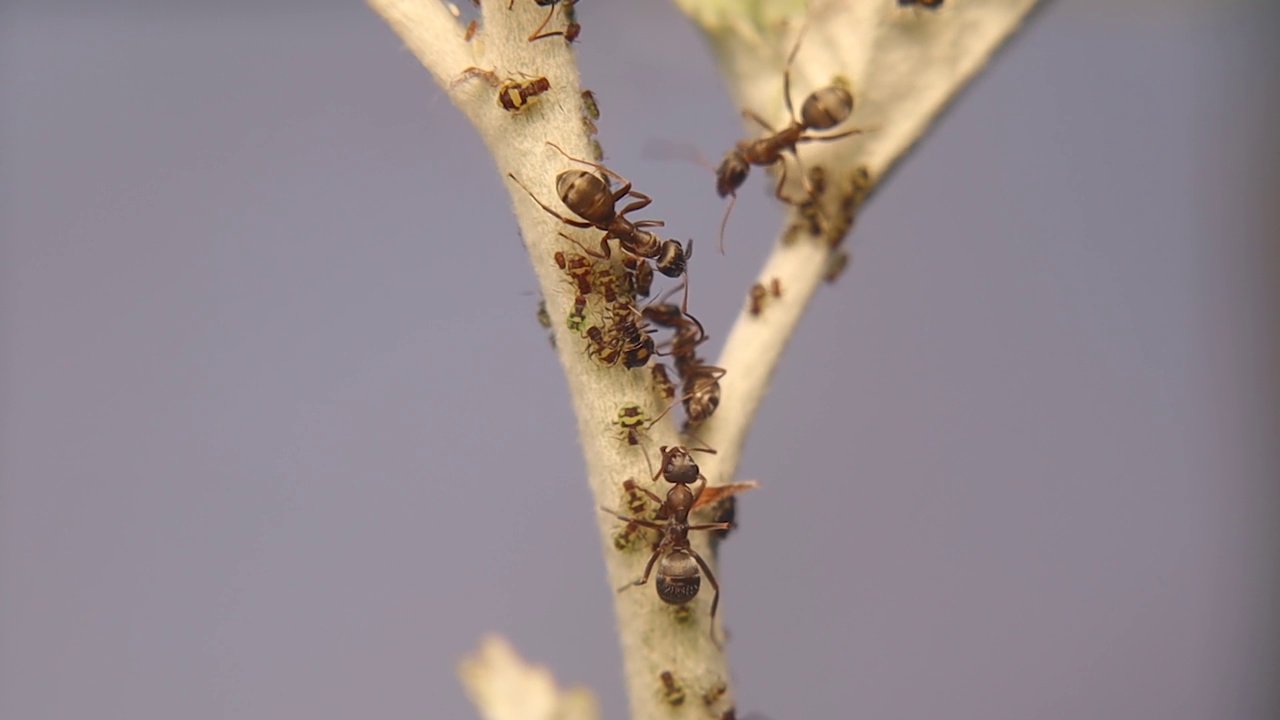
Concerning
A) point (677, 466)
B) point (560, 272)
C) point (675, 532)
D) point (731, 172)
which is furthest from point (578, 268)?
point (731, 172)

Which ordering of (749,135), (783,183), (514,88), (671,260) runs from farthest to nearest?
(749,135) → (783,183) → (671,260) → (514,88)

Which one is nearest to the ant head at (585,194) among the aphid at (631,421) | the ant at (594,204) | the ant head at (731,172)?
the ant at (594,204)

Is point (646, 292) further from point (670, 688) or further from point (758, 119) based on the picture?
point (670, 688)

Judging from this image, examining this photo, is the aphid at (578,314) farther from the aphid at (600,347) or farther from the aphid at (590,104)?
the aphid at (590,104)

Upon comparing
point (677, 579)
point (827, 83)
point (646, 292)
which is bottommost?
point (677, 579)

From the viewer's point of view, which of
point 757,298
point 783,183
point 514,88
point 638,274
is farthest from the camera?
point 783,183

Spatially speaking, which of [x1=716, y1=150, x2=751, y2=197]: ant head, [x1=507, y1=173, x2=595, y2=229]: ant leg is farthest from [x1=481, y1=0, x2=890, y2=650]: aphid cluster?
[x1=716, y1=150, x2=751, y2=197]: ant head
